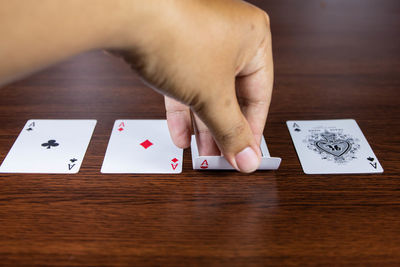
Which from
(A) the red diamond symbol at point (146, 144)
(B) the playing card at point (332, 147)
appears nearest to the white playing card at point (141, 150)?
(A) the red diamond symbol at point (146, 144)

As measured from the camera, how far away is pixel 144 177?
76 centimetres

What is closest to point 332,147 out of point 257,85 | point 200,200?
point 257,85

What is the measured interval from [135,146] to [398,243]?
596 millimetres

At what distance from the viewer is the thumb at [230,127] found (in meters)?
0.58

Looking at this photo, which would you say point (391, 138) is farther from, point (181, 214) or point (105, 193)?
point (105, 193)

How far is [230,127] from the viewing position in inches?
24.5

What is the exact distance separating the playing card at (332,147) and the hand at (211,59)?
195mm

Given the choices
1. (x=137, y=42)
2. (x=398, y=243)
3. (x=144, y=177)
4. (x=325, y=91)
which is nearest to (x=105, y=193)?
(x=144, y=177)

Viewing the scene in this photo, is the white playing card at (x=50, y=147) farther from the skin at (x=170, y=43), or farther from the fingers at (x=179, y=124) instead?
the skin at (x=170, y=43)

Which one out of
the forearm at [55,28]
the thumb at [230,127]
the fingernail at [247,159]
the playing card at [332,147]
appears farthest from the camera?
the playing card at [332,147]

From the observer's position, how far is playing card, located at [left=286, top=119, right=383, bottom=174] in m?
0.79

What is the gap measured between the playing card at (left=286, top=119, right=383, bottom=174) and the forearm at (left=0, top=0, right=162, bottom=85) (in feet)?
1.76

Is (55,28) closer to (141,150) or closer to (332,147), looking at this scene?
(141,150)

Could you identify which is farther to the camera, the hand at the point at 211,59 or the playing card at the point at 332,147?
the playing card at the point at 332,147
